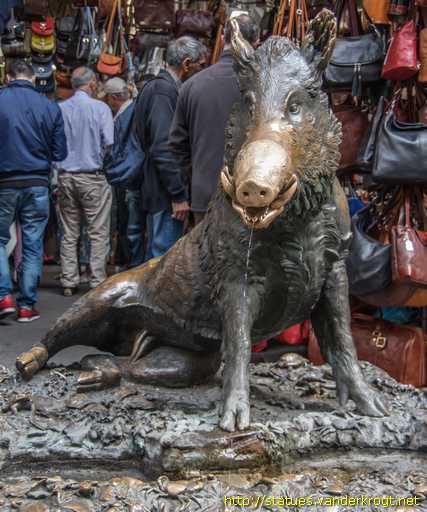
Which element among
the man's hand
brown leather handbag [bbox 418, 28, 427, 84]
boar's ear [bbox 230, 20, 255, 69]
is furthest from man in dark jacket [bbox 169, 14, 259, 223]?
boar's ear [bbox 230, 20, 255, 69]

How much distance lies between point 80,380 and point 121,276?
444 millimetres

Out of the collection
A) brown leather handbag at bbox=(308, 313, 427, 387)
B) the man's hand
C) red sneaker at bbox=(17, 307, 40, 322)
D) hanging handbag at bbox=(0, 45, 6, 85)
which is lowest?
red sneaker at bbox=(17, 307, 40, 322)

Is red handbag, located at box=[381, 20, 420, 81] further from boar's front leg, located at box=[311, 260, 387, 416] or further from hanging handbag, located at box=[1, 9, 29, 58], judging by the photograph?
hanging handbag, located at box=[1, 9, 29, 58]

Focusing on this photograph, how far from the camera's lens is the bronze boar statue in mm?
2408

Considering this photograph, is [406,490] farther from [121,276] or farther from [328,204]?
[121,276]

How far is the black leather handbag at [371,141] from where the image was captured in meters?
4.24

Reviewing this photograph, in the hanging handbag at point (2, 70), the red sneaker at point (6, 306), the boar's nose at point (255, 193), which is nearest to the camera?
the boar's nose at point (255, 193)

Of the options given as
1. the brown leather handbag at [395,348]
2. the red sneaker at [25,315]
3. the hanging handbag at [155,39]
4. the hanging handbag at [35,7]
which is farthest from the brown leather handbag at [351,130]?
the hanging handbag at [35,7]

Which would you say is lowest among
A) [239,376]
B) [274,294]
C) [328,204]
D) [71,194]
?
[71,194]

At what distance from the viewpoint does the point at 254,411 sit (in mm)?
2820

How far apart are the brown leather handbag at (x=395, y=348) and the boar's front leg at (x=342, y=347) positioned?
165cm

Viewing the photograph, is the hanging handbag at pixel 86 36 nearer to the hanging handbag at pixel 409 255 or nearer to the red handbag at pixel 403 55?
the red handbag at pixel 403 55

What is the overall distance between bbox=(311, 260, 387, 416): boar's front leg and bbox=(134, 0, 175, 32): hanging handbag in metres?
4.40

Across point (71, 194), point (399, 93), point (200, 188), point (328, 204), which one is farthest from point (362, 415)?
point (71, 194)
